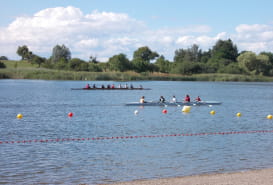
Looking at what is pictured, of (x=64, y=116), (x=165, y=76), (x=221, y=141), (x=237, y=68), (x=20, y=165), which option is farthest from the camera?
(x=237, y=68)

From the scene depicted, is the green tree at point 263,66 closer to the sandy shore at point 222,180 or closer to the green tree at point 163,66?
the green tree at point 163,66

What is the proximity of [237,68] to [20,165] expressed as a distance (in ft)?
370

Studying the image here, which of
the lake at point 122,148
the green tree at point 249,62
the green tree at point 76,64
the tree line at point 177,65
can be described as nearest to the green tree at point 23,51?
the tree line at point 177,65

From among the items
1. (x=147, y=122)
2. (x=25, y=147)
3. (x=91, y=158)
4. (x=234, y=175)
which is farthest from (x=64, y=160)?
(x=147, y=122)

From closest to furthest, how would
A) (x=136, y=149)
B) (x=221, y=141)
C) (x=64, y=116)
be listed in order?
(x=136, y=149) < (x=221, y=141) < (x=64, y=116)

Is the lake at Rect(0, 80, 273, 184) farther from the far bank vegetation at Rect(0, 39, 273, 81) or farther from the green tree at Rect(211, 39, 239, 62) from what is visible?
the green tree at Rect(211, 39, 239, 62)

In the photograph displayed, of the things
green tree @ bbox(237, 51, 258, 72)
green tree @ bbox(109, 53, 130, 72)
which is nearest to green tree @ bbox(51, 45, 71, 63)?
green tree @ bbox(109, 53, 130, 72)

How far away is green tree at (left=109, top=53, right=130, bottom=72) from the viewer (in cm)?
11869

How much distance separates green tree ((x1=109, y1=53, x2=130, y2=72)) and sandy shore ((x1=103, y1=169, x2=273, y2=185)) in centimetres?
10659

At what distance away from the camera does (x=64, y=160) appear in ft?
50.7

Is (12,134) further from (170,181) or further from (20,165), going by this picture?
(170,181)

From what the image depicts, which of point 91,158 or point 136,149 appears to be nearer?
point 91,158

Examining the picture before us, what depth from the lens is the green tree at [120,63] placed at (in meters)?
119

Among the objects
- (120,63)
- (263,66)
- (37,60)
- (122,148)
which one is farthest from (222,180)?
(37,60)
